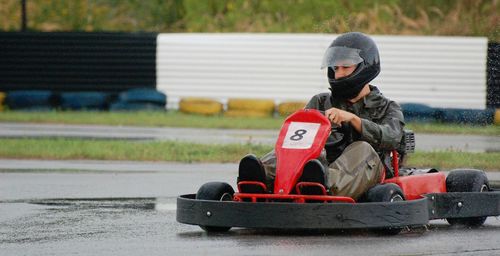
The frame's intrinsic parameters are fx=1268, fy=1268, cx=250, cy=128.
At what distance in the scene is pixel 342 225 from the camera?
7027 mm

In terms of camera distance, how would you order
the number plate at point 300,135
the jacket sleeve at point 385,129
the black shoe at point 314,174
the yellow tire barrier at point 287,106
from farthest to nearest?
1. the yellow tire barrier at point 287,106
2. the jacket sleeve at point 385,129
3. the number plate at point 300,135
4. the black shoe at point 314,174

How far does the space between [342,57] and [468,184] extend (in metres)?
1.18

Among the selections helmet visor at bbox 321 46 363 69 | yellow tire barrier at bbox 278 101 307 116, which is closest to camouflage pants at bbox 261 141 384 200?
helmet visor at bbox 321 46 363 69

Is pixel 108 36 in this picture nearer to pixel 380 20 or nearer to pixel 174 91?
pixel 174 91

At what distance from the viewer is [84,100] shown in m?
21.5

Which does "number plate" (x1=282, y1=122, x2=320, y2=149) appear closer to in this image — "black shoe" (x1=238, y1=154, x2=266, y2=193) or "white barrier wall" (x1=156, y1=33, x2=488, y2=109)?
"black shoe" (x1=238, y1=154, x2=266, y2=193)

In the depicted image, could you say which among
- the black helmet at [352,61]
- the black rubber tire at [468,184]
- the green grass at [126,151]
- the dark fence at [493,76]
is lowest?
the green grass at [126,151]

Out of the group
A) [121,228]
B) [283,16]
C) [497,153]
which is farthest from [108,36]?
[121,228]

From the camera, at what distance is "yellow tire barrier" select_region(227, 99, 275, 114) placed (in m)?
21.0

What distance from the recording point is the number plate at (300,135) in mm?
7395

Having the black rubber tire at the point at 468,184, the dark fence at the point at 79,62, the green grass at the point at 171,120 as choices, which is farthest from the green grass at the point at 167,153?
the dark fence at the point at 79,62

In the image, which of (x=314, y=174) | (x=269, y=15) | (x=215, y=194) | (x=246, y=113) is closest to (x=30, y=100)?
(x=246, y=113)

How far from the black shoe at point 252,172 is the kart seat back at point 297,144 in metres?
0.09

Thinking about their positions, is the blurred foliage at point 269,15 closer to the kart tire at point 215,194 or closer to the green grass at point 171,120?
the green grass at point 171,120
